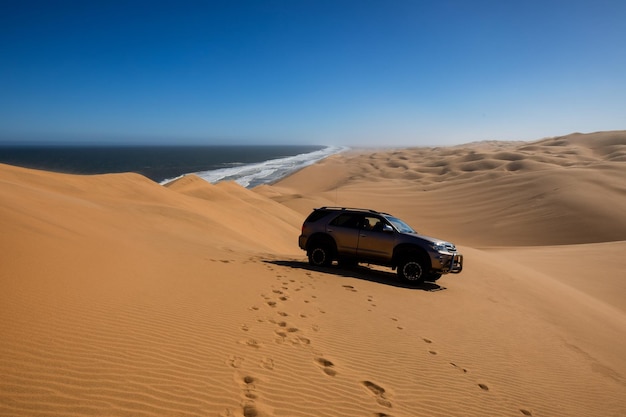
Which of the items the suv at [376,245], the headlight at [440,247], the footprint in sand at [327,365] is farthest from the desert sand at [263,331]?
the headlight at [440,247]

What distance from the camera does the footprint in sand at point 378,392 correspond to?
439 cm

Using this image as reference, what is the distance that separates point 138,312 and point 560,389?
6276 millimetres

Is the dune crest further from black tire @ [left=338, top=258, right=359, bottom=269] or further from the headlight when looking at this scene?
the headlight

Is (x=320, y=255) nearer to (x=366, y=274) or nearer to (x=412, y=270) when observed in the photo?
(x=366, y=274)

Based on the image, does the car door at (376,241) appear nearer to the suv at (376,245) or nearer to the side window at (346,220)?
the suv at (376,245)

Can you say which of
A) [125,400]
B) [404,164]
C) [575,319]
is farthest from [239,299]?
[404,164]

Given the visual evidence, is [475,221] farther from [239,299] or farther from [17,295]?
[17,295]

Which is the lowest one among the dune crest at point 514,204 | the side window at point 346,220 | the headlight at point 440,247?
the dune crest at point 514,204

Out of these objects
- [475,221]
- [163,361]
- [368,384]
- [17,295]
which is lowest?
[475,221]

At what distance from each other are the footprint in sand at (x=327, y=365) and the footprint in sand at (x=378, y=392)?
415 millimetres

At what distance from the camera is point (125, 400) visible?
360cm

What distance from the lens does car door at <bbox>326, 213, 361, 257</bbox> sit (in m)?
10.9

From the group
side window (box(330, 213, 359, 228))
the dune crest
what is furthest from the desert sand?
the dune crest

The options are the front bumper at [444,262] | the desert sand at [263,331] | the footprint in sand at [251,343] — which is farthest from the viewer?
the front bumper at [444,262]
